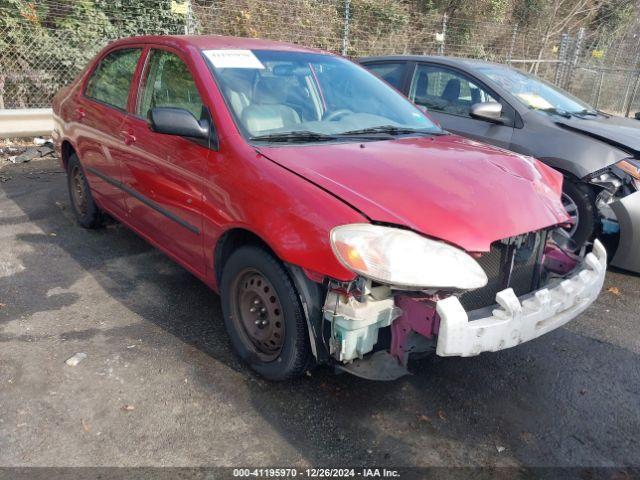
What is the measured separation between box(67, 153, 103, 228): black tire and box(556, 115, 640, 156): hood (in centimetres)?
424

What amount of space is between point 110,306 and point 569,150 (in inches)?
151

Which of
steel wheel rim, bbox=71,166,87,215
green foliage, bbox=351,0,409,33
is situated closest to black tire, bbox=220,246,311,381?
steel wheel rim, bbox=71,166,87,215

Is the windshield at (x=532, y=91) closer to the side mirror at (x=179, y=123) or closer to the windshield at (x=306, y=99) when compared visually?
the windshield at (x=306, y=99)

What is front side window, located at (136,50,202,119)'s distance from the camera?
311cm

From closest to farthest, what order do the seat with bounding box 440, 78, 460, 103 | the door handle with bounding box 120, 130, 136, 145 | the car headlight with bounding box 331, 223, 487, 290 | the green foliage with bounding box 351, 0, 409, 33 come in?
the car headlight with bounding box 331, 223, 487, 290
the door handle with bounding box 120, 130, 136, 145
the seat with bounding box 440, 78, 460, 103
the green foliage with bounding box 351, 0, 409, 33

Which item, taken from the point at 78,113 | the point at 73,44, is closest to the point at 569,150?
the point at 78,113

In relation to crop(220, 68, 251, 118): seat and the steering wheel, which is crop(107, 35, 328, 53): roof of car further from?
the steering wheel

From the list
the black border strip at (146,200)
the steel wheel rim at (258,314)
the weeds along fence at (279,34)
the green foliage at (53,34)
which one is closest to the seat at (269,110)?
the black border strip at (146,200)

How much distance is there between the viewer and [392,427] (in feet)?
8.21

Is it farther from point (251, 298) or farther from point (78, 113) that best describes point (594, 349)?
point (78, 113)

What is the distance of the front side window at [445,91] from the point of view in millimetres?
5098

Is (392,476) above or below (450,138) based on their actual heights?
below

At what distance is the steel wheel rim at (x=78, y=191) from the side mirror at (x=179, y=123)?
229 centimetres

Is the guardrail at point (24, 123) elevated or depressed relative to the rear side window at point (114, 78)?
depressed
